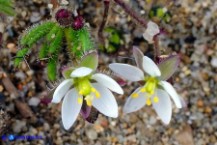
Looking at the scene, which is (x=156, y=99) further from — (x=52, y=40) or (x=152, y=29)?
(x=52, y=40)

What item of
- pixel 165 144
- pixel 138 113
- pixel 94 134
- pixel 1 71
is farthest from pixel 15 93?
pixel 165 144

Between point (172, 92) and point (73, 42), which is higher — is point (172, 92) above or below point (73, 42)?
below

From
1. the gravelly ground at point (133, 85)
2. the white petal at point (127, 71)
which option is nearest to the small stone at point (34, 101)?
the gravelly ground at point (133, 85)

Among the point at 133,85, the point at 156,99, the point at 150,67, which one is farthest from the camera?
the point at 133,85

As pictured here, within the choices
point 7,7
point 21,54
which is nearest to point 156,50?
point 21,54

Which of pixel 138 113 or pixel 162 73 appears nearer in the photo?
pixel 162 73

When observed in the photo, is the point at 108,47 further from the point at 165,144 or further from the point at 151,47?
the point at 165,144

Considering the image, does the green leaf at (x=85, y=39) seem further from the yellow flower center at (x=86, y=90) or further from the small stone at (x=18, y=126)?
the small stone at (x=18, y=126)
